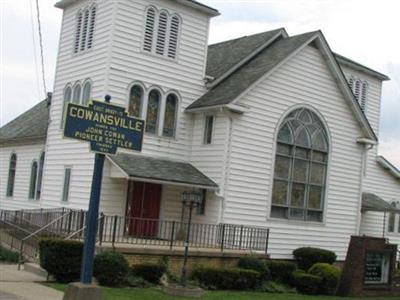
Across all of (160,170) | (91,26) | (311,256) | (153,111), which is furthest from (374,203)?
(91,26)

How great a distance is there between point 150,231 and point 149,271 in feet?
16.8

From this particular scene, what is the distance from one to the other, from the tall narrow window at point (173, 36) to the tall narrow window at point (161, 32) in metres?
0.27

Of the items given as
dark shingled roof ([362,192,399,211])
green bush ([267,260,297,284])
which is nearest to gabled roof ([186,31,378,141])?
dark shingled roof ([362,192,399,211])

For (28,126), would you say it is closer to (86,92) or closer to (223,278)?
(86,92)

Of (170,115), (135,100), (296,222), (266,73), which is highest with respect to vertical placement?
(266,73)

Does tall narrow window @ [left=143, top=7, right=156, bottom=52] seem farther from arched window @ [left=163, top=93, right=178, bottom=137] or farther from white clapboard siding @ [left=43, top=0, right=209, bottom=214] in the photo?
arched window @ [left=163, top=93, right=178, bottom=137]

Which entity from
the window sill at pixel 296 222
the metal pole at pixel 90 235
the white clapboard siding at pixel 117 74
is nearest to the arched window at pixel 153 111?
the white clapboard siding at pixel 117 74

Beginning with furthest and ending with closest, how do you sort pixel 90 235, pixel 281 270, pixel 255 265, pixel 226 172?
pixel 226 172
pixel 281 270
pixel 255 265
pixel 90 235

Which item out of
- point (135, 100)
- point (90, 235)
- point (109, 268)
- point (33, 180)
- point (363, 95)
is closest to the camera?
point (90, 235)

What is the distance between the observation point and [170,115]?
80.9ft

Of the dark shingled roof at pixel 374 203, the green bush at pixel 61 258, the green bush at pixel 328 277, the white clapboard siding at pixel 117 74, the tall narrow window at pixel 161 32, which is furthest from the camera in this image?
the dark shingled roof at pixel 374 203

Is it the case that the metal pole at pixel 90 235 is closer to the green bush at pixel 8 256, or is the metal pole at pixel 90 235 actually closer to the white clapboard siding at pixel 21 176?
the green bush at pixel 8 256

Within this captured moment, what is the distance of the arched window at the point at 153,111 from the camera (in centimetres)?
2398

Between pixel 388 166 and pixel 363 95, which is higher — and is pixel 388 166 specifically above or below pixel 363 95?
below
